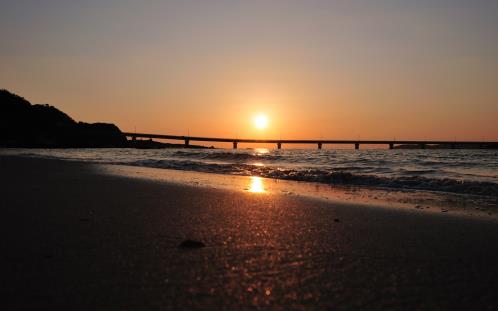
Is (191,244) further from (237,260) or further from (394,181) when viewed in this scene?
(394,181)

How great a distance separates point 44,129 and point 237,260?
6210 cm

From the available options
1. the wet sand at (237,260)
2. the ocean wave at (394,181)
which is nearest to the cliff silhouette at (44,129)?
the ocean wave at (394,181)

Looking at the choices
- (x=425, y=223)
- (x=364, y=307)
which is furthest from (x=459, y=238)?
(x=364, y=307)

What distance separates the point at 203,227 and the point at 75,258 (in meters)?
1.21

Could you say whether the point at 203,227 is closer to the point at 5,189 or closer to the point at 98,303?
the point at 98,303

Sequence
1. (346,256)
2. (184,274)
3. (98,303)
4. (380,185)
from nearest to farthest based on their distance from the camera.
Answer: (98,303) < (184,274) < (346,256) < (380,185)

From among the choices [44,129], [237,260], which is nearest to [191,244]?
[237,260]

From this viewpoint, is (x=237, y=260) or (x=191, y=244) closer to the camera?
(x=237, y=260)

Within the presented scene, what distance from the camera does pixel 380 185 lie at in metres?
9.79

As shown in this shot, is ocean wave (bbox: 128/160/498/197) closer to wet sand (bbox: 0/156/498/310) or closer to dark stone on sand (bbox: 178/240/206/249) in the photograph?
wet sand (bbox: 0/156/498/310)

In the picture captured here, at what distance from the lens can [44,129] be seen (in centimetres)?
5778

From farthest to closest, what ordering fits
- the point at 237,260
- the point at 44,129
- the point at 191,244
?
the point at 44,129 → the point at 191,244 → the point at 237,260

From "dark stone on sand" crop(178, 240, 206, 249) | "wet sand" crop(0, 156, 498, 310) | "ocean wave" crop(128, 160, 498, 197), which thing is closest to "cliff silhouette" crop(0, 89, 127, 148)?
"ocean wave" crop(128, 160, 498, 197)

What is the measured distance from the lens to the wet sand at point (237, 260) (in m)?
1.79
